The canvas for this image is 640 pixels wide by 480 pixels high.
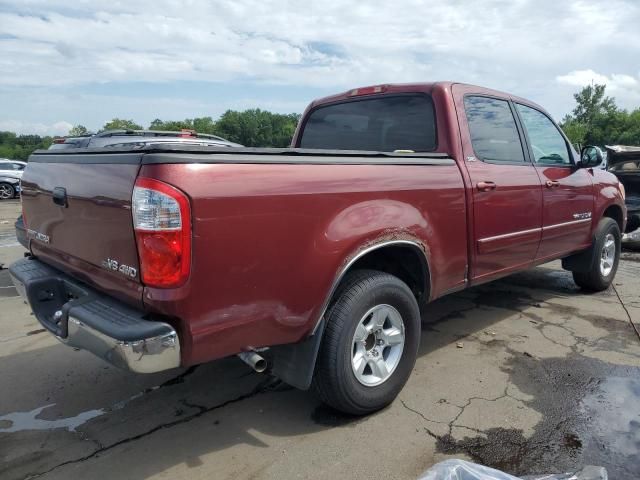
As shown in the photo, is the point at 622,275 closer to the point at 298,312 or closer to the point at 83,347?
the point at 298,312

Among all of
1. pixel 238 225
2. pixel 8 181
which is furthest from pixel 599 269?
pixel 8 181

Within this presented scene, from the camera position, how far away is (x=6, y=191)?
19.9 m

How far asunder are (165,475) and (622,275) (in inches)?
250

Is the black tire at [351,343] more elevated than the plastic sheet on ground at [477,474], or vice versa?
the black tire at [351,343]

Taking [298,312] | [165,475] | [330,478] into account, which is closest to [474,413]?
[330,478]

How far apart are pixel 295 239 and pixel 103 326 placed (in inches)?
37.3

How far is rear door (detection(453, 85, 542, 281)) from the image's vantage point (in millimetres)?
3707

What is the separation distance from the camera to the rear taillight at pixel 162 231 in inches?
83.8

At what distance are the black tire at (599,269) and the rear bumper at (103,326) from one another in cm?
479

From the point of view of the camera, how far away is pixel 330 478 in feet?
8.21

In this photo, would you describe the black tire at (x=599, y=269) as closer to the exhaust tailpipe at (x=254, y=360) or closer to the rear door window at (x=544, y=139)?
the rear door window at (x=544, y=139)

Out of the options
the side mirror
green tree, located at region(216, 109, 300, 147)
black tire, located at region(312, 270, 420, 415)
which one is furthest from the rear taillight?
green tree, located at region(216, 109, 300, 147)

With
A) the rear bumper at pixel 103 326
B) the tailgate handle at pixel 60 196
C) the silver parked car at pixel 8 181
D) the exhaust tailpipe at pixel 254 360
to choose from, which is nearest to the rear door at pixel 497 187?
the exhaust tailpipe at pixel 254 360

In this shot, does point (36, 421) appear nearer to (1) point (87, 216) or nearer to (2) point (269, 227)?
(1) point (87, 216)
